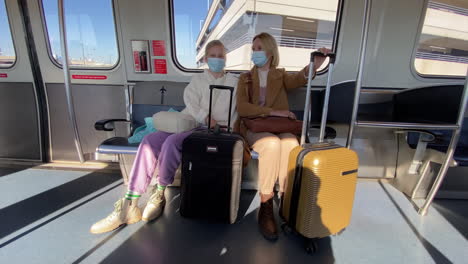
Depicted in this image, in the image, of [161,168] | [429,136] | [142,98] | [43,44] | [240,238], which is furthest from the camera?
[43,44]

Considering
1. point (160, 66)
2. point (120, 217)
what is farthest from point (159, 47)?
point (120, 217)

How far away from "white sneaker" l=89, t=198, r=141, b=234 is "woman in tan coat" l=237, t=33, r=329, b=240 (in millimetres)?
1060

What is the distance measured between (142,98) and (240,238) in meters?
1.90

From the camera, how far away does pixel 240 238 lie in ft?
5.38

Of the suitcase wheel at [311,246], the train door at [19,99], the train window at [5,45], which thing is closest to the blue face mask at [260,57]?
the suitcase wheel at [311,246]

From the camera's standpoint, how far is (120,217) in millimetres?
1672

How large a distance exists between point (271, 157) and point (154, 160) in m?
0.97

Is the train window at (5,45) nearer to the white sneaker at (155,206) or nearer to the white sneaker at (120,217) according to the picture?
the white sneaker at (120,217)

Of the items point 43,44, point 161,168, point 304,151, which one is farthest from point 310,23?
point 43,44

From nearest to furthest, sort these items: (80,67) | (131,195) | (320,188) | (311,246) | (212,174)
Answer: (320,188) → (311,246) → (212,174) → (131,195) → (80,67)

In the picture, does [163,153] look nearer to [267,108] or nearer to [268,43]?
[267,108]

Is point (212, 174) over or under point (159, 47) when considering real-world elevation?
under

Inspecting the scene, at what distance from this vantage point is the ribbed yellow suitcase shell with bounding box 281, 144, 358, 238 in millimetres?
1359

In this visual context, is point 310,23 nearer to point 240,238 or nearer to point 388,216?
point 388,216
